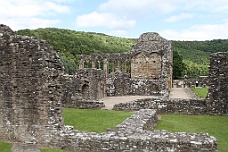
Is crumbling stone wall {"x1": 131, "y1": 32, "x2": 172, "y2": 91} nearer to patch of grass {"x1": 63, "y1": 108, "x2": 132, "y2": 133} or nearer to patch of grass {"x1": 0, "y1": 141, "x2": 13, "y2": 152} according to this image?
patch of grass {"x1": 63, "y1": 108, "x2": 132, "y2": 133}

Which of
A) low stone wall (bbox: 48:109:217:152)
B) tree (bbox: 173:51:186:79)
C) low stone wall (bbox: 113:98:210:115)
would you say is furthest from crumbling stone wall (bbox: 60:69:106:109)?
tree (bbox: 173:51:186:79)

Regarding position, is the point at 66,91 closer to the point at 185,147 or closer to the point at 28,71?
the point at 28,71

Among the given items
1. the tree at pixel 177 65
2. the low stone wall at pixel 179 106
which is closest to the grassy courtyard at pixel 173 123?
the low stone wall at pixel 179 106

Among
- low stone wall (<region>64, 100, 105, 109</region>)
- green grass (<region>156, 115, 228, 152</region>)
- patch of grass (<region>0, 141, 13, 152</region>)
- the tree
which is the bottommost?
patch of grass (<region>0, 141, 13, 152</region>)

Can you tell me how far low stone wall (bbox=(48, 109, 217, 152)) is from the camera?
805cm

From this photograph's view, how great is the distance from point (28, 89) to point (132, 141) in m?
4.10

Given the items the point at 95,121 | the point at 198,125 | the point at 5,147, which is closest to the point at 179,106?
the point at 198,125

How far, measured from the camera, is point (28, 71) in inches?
386

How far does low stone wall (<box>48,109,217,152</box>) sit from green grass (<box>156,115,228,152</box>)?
2.14 meters

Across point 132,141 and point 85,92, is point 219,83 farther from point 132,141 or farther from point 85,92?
point 85,92

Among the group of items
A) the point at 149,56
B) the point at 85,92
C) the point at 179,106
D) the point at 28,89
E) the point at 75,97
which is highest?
the point at 149,56

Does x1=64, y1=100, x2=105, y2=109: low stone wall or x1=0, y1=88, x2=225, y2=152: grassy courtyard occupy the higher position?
x1=64, y1=100, x2=105, y2=109: low stone wall

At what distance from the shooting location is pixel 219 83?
15.6 meters

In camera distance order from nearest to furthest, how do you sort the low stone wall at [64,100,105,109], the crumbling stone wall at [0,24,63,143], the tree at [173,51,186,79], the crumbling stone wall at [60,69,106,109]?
the crumbling stone wall at [0,24,63,143] → the low stone wall at [64,100,105,109] → the crumbling stone wall at [60,69,106,109] → the tree at [173,51,186,79]
